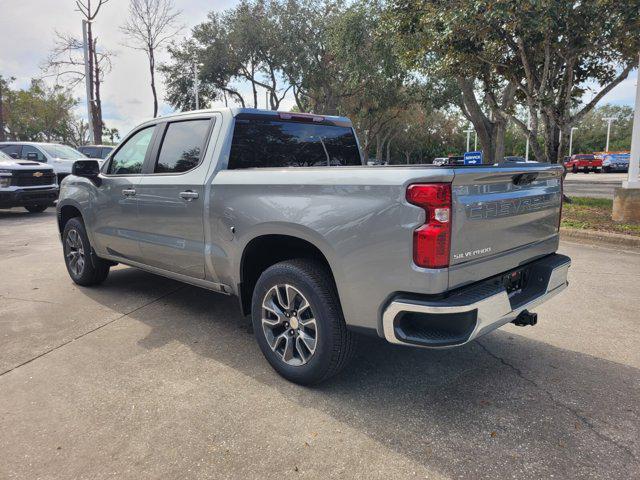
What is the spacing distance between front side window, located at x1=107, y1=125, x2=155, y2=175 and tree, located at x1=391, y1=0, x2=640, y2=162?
740cm

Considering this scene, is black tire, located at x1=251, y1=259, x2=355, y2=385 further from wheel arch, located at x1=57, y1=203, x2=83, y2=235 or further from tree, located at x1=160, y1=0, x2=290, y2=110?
tree, located at x1=160, y1=0, x2=290, y2=110

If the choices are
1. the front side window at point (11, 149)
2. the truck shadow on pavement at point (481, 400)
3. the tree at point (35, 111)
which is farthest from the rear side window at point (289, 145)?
the tree at point (35, 111)

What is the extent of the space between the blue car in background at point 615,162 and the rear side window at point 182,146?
40.3 metres

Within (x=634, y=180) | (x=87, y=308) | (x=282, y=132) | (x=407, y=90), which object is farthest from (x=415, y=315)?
(x=407, y=90)

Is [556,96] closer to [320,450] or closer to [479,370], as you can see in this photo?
[479,370]

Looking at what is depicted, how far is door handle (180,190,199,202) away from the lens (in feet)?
12.2

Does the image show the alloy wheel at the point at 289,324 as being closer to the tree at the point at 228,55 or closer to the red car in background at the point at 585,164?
the tree at the point at 228,55

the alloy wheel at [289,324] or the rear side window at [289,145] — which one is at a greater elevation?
the rear side window at [289,145]

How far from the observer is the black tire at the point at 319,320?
290 centimetres

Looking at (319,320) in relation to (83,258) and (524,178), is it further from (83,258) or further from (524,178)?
(83,258)

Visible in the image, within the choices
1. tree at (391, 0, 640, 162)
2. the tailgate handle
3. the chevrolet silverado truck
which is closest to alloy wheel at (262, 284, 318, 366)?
the tailgate handle

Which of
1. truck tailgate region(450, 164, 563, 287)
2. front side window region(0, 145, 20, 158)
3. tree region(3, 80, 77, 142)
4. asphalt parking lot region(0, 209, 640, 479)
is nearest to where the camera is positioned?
asphalt parking lot region(0, 209, 640, 479)

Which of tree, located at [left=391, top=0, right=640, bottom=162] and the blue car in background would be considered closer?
tree, located at [left=391, top=0, right=640, bottom=162]

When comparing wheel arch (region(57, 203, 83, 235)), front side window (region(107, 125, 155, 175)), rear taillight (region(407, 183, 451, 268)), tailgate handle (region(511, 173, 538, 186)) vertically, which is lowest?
wheel arch (region(57, 203, 83, 235))
